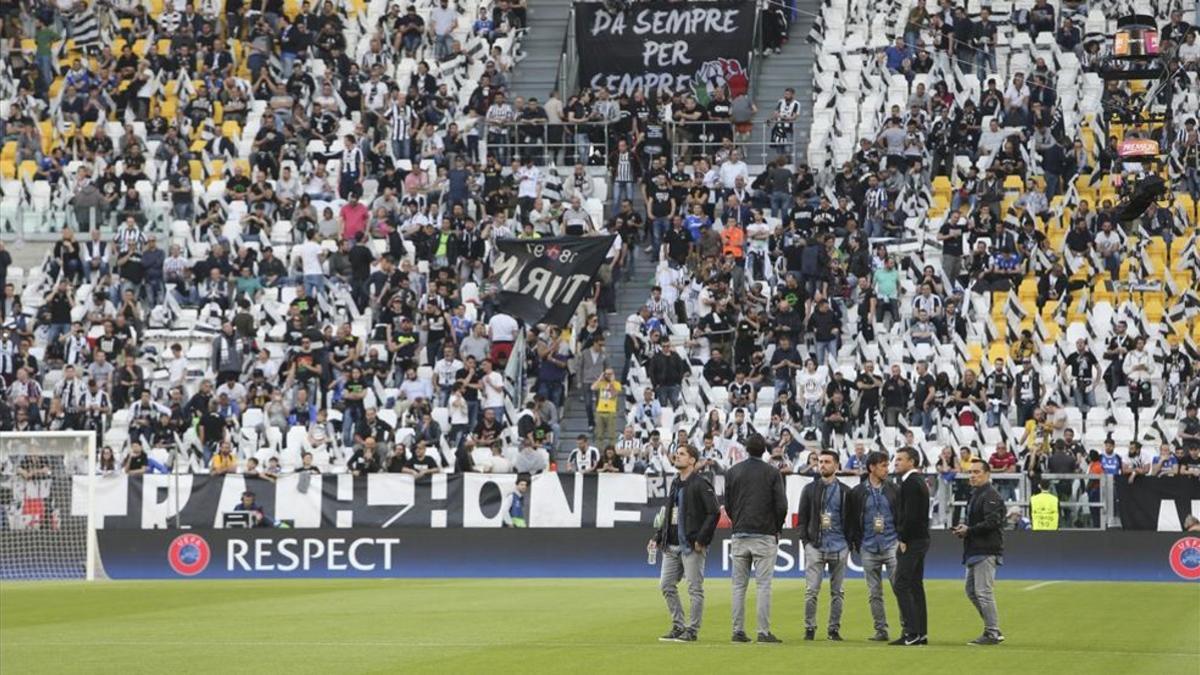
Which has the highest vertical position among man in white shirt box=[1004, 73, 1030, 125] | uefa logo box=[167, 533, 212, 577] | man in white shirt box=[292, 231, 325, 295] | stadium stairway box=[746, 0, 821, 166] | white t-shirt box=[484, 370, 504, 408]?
stadium stairway box=[746, 0, 821, 166]

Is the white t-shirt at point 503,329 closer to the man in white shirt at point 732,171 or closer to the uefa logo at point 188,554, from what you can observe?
the man in white shirt at point 732,171

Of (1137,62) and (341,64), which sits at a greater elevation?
(341,64)

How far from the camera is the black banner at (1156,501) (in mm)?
37969

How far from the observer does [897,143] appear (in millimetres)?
46875

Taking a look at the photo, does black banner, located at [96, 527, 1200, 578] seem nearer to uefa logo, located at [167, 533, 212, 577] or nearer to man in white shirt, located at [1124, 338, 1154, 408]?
uefa logo, located at [167, 533, 212, 577]

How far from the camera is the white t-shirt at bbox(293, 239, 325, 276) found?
1843 inches

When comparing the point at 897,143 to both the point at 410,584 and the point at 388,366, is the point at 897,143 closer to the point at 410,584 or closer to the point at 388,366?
the point at 388,366

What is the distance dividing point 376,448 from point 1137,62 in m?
16.4

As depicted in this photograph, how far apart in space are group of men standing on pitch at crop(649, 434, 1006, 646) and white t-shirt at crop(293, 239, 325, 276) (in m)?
25.4

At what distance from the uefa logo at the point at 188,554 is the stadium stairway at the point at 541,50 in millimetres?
17478

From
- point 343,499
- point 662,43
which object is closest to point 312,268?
point 343,499

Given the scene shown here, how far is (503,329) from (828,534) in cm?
2201

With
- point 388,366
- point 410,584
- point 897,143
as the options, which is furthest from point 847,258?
point 410,584

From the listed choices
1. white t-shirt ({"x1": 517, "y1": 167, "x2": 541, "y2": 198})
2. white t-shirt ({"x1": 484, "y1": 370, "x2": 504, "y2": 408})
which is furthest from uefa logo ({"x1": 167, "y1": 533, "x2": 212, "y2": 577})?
white t-shirt ({"x1": 517, "y1": 167, "x2": 541, "y2": 198})
